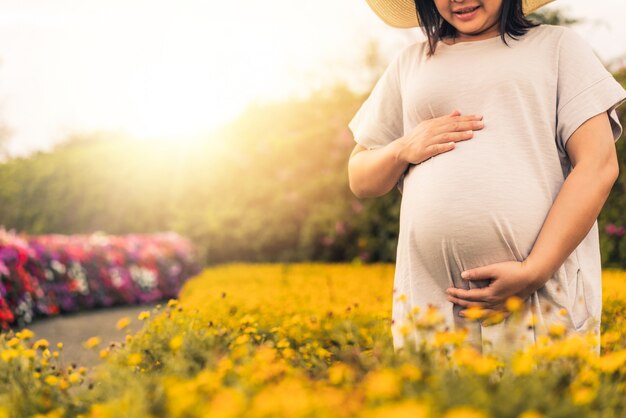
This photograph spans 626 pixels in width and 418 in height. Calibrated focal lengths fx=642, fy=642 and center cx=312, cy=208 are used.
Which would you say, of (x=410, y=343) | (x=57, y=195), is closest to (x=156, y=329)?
(x=410, y=343)

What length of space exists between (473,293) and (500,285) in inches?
3.6

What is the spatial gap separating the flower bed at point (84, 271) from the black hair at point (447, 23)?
559 centimetres

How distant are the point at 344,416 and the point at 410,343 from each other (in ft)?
1.80

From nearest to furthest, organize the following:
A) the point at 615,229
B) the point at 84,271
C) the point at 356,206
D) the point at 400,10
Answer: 1. the point at 400,10
2. the point at 615,229
3. the point at 356,206
4. the point at 84,271

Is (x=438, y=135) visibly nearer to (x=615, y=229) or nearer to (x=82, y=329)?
(x=615, y=229)

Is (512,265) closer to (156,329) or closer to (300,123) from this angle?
(156,329)

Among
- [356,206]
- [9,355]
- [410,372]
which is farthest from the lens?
[356,206]

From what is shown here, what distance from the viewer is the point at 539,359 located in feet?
6.00

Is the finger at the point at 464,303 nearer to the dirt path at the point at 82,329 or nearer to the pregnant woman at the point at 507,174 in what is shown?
the pregnant woman at the point at 507,174

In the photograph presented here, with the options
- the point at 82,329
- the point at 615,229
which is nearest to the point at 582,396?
the point at 615,229

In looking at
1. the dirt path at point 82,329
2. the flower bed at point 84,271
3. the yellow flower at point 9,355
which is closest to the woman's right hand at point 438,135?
the yellow flower at point 9,355

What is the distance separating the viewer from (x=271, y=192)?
9617 millimetres

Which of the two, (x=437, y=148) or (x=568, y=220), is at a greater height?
(x=437, y=148)

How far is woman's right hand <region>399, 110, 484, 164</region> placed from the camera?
6.82ft
